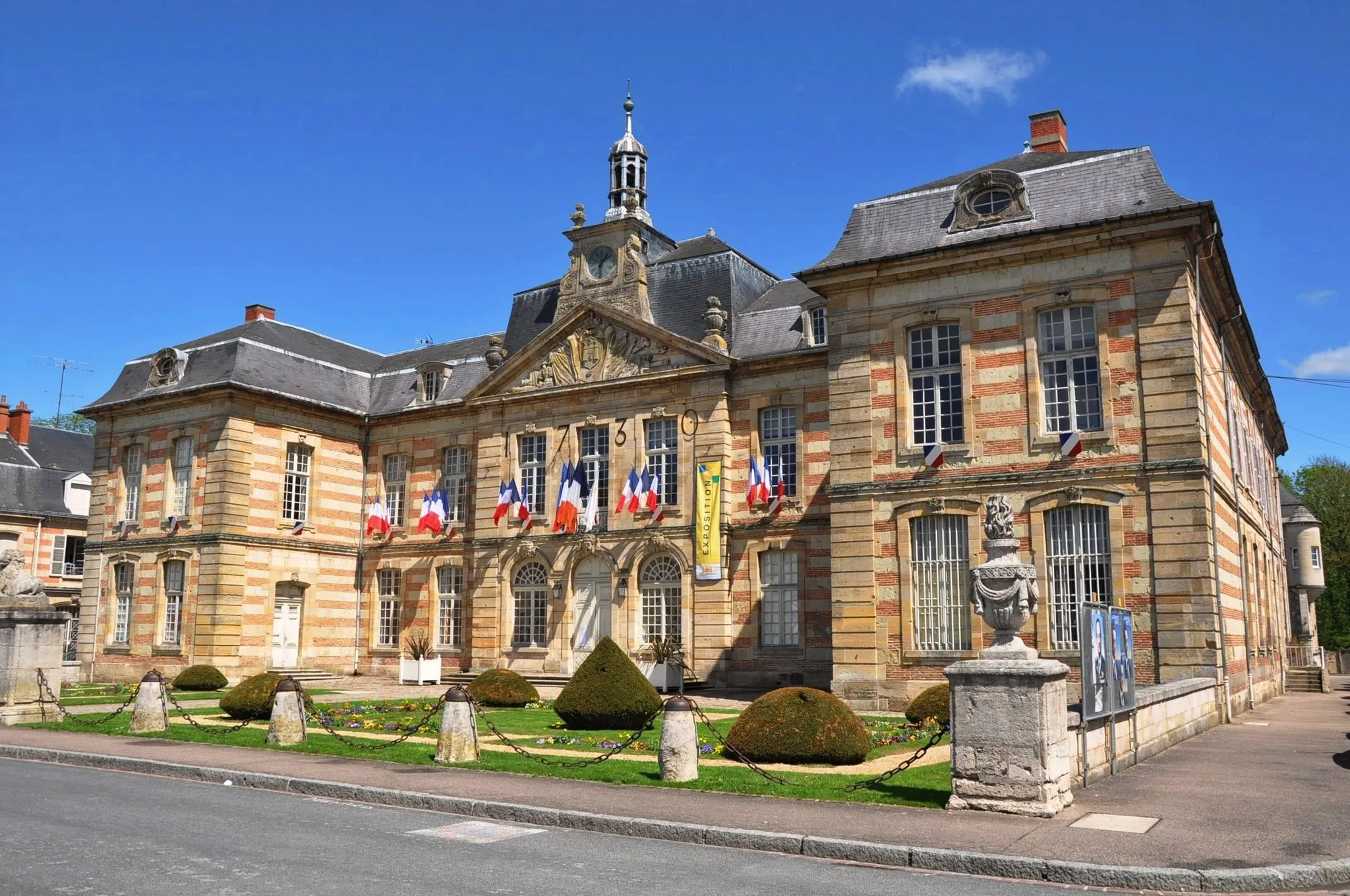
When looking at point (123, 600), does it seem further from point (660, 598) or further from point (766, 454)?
point (766, 454)

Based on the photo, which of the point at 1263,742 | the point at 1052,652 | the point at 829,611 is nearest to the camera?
the point at 1263,742

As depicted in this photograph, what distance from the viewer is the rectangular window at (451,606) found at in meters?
31.4

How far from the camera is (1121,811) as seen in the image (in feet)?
34.1

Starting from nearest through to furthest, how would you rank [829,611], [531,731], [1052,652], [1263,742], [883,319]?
1. [1263,742]
2. [531,731]
3. [1052,652]
4. [883,319]
5. [829,611]

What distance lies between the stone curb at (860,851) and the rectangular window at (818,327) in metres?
17.0

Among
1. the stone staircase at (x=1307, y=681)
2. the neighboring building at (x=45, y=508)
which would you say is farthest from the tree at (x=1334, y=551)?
the neighboring building at (x=45, y=508)

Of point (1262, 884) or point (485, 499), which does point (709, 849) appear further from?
point (485, 499)

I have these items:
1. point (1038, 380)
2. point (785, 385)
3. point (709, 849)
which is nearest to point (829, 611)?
point (785, 385)

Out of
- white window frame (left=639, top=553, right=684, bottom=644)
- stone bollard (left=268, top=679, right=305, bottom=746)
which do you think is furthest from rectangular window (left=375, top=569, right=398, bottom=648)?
stone bollard (left=268, top=679, right=305, bottom=746)

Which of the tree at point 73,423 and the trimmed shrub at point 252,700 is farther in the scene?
the tree at point 73,423

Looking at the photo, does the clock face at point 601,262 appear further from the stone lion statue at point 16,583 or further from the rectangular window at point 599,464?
the stone lion statue at point 16,583

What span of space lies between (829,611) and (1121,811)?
14636mm

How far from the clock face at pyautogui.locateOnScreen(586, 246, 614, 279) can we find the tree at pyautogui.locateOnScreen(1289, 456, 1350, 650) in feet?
138

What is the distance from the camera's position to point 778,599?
26.1 meters
